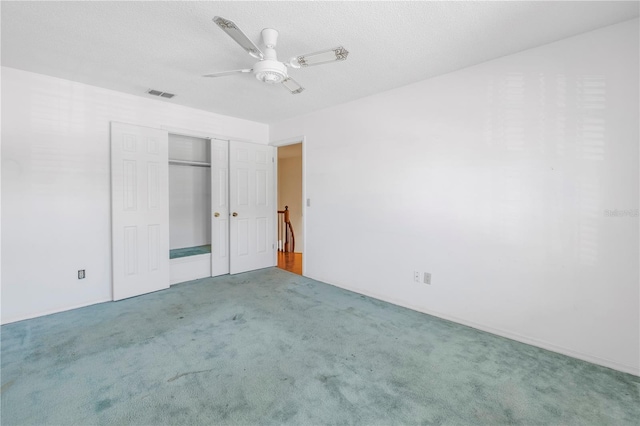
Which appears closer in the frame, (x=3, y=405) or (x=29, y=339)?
(x=3, y=405)

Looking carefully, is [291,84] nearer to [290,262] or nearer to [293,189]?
[290,262]

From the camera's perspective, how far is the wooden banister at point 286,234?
23.3 feet

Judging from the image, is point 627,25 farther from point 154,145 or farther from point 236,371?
point 154,145

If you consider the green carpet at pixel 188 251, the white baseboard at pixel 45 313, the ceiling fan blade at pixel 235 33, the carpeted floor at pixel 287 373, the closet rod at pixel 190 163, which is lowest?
the carpeted floor at pixel 287 373

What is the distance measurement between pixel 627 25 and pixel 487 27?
0.95 meters

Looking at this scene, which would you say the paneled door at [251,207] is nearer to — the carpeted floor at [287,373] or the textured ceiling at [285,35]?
the textured ceiling at [285,35]

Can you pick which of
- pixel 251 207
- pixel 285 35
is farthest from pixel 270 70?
pixel 251 207

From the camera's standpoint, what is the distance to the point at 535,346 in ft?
8.30

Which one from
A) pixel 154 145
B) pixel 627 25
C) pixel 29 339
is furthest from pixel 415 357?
pixel 154 145

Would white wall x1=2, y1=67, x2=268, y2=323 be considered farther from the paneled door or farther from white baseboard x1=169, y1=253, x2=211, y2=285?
the paneled door

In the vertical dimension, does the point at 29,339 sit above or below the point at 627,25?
below

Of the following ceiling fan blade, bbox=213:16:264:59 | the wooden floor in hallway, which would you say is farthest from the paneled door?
ceiling fan blade, bbox=213:16:264:59

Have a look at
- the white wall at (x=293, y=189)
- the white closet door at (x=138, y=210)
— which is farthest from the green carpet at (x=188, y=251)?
the white wall at (x=293, y=189)

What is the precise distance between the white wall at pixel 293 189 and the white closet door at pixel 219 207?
3.59 metres
